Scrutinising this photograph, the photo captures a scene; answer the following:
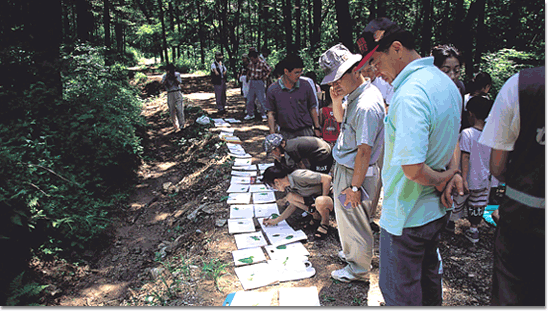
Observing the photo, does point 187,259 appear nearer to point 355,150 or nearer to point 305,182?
point 305,182

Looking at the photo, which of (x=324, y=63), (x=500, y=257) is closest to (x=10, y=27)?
(x=324, y=63)

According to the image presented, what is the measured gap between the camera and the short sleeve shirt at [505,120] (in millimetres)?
1438

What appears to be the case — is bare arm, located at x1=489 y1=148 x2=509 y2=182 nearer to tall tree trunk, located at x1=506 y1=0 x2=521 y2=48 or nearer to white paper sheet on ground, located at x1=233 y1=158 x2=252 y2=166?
white paper sheet on ground, located at x1=233 y1=158 x2=252 y2=166

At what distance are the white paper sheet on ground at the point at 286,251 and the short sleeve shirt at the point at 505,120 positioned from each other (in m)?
2.51

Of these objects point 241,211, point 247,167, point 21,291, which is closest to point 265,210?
point 241,211

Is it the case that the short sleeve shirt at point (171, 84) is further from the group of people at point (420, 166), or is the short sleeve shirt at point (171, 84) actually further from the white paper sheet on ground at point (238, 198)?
the group of people at point (420, 166)

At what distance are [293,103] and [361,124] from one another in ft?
7.47

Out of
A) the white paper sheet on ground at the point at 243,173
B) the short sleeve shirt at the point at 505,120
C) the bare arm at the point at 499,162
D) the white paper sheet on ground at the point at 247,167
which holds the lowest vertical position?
the white paper sheet on ground at the point at 243,173

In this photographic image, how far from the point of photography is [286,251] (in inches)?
149

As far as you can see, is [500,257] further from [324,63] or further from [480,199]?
[480,199]

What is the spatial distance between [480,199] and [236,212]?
2947 millimetres

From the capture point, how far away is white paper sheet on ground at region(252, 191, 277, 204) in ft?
16.9

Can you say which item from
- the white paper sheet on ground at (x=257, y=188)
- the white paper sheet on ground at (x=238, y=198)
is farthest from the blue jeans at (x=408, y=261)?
the white paper sheet on ground at (x=257, y=188)

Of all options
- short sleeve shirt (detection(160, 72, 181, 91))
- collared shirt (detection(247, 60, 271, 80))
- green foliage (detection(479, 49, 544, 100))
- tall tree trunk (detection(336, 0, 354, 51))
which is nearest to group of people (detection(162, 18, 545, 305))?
tall tree trunk (detection(336, 0, 354, 51))
